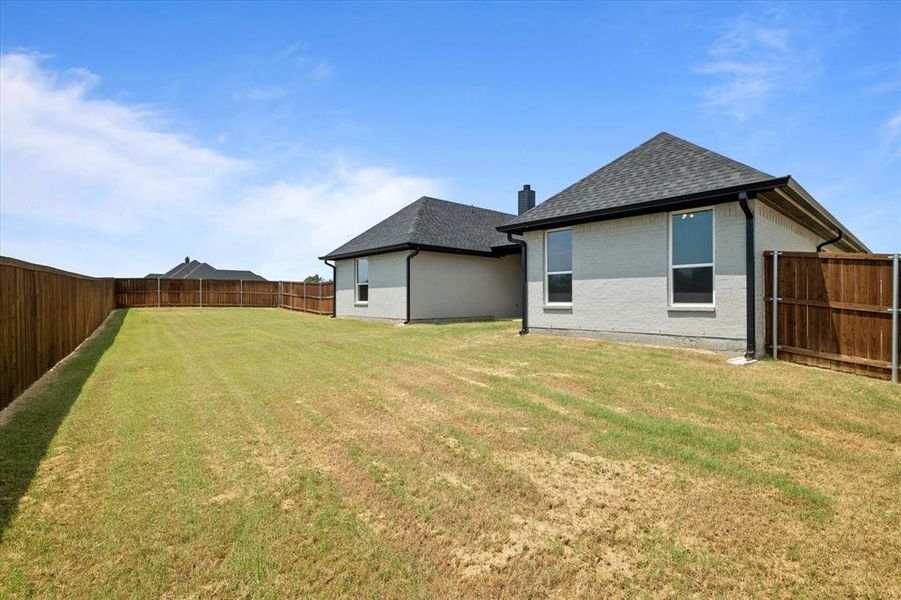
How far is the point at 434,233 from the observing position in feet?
56.9

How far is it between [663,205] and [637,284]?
1857 millimetres

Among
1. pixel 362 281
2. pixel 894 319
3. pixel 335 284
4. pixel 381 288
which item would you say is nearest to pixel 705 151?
pixel 894 319

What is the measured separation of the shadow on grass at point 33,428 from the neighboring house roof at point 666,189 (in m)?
10.2

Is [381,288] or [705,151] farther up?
[705,151]

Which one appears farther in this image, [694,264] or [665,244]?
[665,244]

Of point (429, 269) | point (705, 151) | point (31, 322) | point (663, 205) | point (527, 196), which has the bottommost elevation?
point (31, 322)

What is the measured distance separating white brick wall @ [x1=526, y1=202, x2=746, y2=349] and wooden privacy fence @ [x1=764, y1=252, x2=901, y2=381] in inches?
28.9

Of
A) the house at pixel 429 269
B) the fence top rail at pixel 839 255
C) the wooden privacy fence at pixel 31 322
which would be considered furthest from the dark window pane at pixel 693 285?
the wooden privacy fence at pixel 31 322

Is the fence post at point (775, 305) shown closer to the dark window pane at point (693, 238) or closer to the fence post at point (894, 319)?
the dark window pane at point (693, 238)

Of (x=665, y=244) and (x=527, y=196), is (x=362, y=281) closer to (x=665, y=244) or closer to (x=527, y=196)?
(x=527, y=196)

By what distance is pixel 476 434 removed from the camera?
4188mm

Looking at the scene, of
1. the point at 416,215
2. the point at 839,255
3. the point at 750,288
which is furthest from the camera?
the point at 416,215

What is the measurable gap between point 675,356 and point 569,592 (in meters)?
7.29

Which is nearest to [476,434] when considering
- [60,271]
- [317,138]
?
[60,271]
